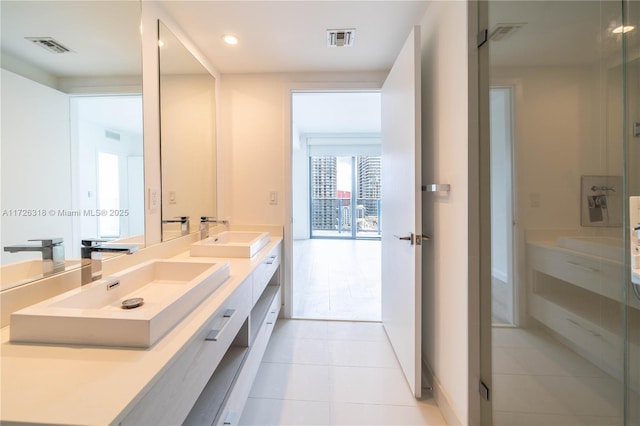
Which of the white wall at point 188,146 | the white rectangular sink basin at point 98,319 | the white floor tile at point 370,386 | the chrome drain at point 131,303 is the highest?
the white wall at point 188,146

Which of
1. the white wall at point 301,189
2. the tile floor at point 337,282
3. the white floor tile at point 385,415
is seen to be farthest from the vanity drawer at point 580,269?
the white wall at point 301,189

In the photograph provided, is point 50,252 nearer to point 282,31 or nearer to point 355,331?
point 282,31

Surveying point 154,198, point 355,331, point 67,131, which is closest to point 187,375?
Answer: point 67,131

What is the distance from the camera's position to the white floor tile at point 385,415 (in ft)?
4.69

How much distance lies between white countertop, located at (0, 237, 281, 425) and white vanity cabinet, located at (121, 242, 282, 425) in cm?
4

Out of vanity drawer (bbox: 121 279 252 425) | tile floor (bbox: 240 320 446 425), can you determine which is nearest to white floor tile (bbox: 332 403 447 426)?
tile floor (bbox: 240 320 446 425)

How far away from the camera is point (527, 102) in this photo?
1.02 meters

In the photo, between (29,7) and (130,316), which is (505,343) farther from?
(29,7)

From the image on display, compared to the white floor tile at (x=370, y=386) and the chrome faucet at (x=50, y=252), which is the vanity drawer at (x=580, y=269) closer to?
the white floor tile at (x=370, y=386)

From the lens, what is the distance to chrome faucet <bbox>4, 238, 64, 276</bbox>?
3.09 feet

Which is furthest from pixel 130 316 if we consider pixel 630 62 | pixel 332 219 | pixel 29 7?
pixel 332 219

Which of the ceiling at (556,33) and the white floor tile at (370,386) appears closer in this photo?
the ceiling at (556,33)

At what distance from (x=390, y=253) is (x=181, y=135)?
1.79m

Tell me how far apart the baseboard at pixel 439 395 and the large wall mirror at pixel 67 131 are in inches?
74.5
